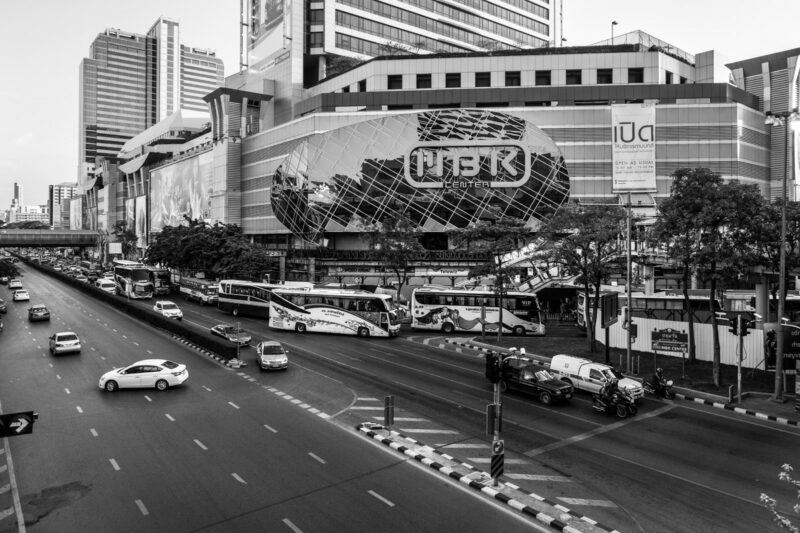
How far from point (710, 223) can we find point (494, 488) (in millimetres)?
17988

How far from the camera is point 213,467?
16484 millimetres

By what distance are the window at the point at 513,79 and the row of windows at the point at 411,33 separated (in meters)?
29.8

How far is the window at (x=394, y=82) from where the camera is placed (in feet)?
290

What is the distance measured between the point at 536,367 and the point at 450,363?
8.49 meters

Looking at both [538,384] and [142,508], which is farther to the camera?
[538,384]

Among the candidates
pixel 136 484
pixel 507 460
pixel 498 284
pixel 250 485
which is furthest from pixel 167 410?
pixel 498 284

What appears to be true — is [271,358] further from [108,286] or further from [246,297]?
[108,286]

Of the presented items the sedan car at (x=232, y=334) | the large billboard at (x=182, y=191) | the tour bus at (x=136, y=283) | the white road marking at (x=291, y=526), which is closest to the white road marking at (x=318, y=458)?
the white road marking at (x=291, y=526)

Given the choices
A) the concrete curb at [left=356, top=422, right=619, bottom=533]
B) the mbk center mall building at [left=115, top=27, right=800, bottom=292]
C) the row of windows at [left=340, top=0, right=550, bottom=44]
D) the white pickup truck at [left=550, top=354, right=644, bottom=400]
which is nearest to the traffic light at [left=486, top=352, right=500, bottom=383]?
the concrete curb at [left=356, top=422, right=619, bottom=533]

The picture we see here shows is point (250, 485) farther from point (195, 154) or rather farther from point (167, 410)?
point (195, 154)

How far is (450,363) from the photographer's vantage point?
3372 centimetres

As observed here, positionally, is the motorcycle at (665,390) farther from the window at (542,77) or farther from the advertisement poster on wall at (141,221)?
the advertisement poster on wall at (141,221)

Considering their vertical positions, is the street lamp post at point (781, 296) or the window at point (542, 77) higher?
the window at point (542, 77)

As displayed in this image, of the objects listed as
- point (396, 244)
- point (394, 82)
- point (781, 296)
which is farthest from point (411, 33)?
point (781, 296)
